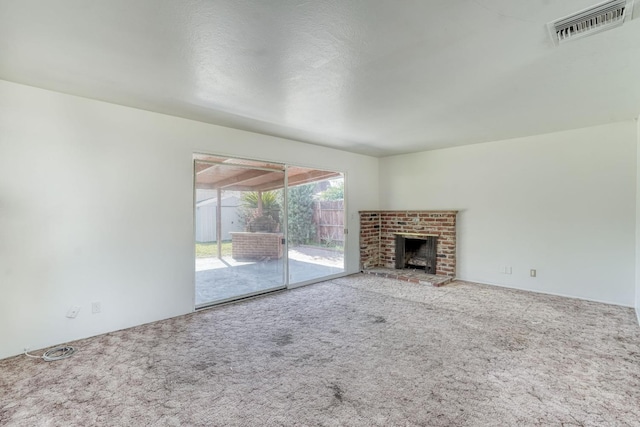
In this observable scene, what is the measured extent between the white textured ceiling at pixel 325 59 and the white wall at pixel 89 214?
307 mm

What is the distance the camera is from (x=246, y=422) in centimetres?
186

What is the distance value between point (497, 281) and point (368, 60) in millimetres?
4481

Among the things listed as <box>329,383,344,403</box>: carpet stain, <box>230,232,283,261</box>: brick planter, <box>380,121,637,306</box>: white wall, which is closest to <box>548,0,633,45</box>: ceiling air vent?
<box>329,383,344,403</box>: carpet stain

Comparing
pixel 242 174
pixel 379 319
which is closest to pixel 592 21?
pixel 379 319

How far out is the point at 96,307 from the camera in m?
3.16

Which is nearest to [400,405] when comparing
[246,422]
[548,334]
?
[246,422]

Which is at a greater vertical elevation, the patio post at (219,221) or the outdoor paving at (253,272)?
the patio post at (219,221)

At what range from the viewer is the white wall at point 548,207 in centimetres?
405

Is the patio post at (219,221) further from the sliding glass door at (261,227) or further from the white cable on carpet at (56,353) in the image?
the white cable on carpet at (56,353)

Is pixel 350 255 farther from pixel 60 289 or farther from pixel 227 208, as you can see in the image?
pixel 60 289

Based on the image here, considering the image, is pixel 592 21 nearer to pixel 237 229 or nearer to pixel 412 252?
pixel 237 229

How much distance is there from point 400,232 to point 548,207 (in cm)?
246

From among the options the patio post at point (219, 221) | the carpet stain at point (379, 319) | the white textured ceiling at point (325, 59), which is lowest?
the carpet stain at point (379, 319)

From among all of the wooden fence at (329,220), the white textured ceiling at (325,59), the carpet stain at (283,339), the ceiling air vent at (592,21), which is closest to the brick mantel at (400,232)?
the wooden fence at (329,220)
